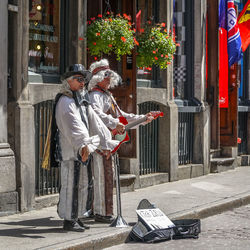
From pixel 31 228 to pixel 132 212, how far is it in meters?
1.71

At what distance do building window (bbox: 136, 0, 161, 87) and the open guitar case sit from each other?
4.71m

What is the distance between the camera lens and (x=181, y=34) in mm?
13828

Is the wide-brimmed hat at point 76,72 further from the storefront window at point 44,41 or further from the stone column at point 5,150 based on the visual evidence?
the storefront window at point 44,41

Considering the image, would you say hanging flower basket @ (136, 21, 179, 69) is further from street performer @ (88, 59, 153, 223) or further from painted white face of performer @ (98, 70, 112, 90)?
painted white face of performer @ (98, 70, 112, 90)

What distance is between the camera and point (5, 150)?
8523 mm

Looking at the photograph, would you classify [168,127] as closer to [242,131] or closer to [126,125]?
[126,125]

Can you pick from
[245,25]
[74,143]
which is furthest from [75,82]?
[245,25]

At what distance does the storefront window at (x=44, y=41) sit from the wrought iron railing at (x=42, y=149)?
43 cm

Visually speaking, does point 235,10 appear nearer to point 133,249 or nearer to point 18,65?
point 18,65

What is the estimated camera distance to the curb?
6677 millimetres

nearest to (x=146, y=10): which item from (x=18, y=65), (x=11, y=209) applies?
(x=18, y=65)

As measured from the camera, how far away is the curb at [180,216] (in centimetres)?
668

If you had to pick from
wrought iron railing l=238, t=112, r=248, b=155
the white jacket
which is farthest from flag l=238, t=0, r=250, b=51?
the white jacket

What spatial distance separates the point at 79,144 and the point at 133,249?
4.14 ft
